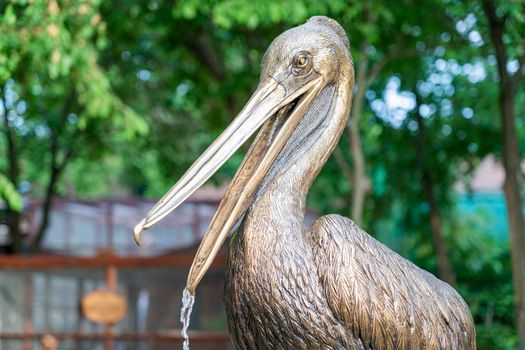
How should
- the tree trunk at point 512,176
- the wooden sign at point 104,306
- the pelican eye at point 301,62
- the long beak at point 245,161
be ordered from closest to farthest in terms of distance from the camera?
the long beak at point 245,161, the pelican eye at point 301,62, the tree trunk at point 512,176, the wooden sign at point 104,306

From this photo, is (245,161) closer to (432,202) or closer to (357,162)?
(357,162)

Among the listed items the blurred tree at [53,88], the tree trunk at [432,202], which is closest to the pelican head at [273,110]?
the blurred tree at [53,88]

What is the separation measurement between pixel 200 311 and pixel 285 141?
6465 millimetres

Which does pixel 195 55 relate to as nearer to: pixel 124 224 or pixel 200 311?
pixel 200 311

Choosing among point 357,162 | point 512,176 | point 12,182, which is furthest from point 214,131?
point 512,176

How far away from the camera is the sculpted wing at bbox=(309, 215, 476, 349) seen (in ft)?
12.7

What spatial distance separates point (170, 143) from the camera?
44.7 ft

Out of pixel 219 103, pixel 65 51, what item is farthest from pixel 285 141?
pixel 219 103

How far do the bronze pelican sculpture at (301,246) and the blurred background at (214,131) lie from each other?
4.06m

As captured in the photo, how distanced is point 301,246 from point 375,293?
373mm

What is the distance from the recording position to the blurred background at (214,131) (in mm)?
8914

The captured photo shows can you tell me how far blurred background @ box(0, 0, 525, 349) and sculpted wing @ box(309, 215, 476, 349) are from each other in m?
4.44

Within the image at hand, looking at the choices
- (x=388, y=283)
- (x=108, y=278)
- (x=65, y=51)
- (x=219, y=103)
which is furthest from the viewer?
(x=219, y=103)

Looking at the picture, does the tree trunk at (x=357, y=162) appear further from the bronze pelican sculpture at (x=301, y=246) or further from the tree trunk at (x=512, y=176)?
the bronze pelican sculpture at (x=301, y=246)
